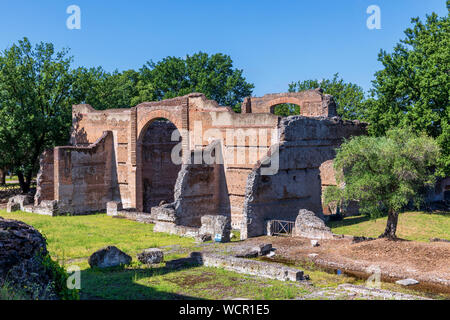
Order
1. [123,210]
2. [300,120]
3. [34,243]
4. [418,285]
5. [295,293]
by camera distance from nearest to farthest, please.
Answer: [34,243], [295,293], [418,285], [300,120], [123,210]

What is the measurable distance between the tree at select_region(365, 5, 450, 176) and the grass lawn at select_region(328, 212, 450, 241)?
2260 millimetres

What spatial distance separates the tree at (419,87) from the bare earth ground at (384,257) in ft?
28.0

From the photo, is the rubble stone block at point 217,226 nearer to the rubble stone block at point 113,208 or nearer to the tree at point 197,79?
the rubble stone block at point 113,208

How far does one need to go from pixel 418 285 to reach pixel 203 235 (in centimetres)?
788

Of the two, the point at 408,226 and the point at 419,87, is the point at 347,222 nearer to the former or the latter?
the point at 408,226

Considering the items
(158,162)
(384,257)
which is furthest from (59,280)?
(158,162)

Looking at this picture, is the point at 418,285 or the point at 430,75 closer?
the point at 418,285

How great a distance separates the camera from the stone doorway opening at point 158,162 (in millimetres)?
28375

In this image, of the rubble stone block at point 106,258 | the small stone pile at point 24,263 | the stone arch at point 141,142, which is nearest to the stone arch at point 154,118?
the stone arch at point 141,142

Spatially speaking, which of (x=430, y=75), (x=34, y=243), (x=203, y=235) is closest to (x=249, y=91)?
(x=430, y=75)

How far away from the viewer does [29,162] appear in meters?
31.1

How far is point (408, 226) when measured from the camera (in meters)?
20.8
